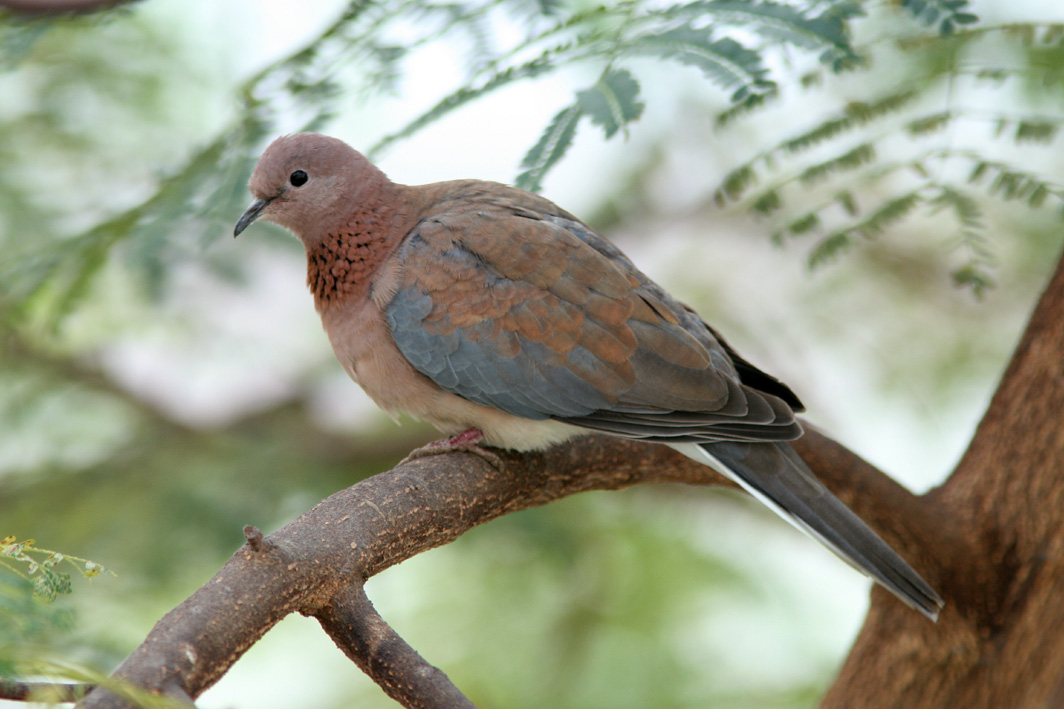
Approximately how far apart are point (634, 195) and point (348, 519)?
293cm

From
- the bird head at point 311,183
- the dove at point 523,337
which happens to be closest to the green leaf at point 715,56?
the dove at point 523,337

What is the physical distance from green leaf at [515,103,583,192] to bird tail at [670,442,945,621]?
897 millimetres

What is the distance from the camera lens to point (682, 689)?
4.42 meters

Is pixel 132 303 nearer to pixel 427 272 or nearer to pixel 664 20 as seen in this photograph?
pixel 427 272

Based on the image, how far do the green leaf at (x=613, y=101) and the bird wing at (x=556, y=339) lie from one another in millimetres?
561

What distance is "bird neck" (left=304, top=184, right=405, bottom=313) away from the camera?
9.67 ft

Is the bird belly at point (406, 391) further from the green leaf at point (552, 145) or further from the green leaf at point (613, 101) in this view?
the green leaf at point (613, 101)

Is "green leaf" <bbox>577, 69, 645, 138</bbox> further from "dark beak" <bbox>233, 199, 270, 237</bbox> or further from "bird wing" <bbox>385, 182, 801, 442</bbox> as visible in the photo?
"dark beak" <bbox>233, 199, 270, 237</bbox>

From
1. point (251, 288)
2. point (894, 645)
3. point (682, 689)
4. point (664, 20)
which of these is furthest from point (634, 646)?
point (664, 20)

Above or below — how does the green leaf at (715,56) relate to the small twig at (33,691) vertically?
above

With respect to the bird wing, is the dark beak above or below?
above

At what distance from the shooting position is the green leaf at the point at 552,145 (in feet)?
7.50

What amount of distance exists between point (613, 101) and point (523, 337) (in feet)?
2.40

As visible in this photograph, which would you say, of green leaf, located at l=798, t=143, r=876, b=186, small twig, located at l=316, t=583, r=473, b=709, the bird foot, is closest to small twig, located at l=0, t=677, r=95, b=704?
small twig, located at l=316, t=583, r=473, b=709
